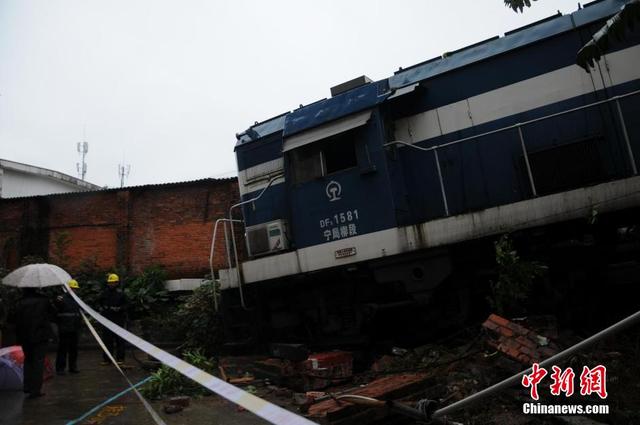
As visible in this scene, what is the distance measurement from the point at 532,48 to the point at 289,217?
4193 millimetres

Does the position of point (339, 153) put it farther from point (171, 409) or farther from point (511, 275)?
point (171, 409)

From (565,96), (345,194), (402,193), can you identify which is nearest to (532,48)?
(565,96)

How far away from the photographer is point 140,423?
450cm

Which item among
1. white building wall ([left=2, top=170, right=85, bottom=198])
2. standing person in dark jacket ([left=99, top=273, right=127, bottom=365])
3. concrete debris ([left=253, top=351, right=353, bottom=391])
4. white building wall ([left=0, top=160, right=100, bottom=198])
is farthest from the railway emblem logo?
white building wall ([left=2, top=170, right=85, bottom=198])

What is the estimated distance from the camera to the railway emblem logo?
640 centimetres

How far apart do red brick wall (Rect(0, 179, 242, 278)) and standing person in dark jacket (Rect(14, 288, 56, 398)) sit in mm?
7302

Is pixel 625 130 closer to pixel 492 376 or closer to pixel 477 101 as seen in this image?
pixel 477 101

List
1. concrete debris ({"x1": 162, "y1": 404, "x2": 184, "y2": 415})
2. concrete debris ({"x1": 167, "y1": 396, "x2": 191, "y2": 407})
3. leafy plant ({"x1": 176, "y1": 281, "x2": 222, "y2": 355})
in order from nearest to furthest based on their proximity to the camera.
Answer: concrete debris ({"x1": 162, "y1": 404, "x2": 184, "y2": 415}) < concrete debris ({"x1": 167, "y1": 396, "x2": 191, "y2": 407}) < leafy plant ({"x1": 176, "y1": 281, "x2": 222, "y2": 355})

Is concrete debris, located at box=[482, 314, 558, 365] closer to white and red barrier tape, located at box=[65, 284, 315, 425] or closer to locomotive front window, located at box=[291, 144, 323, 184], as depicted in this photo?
white and red barrier tape, located at box=[65, 284, 315, 425]


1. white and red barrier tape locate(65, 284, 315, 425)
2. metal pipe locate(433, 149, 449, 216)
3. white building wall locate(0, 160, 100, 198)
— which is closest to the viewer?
white and red barrier tape locate(65, 284, 315, 425)

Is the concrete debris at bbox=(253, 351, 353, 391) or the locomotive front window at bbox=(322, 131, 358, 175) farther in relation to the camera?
the locomotive front window at bbox=(322, 131, 358, 175)

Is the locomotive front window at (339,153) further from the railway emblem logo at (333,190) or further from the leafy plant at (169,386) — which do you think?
the leafy plant at (169,386)

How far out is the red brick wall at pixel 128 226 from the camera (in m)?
13.1

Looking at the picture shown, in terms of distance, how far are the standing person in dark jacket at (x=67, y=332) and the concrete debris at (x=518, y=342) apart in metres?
6.64
